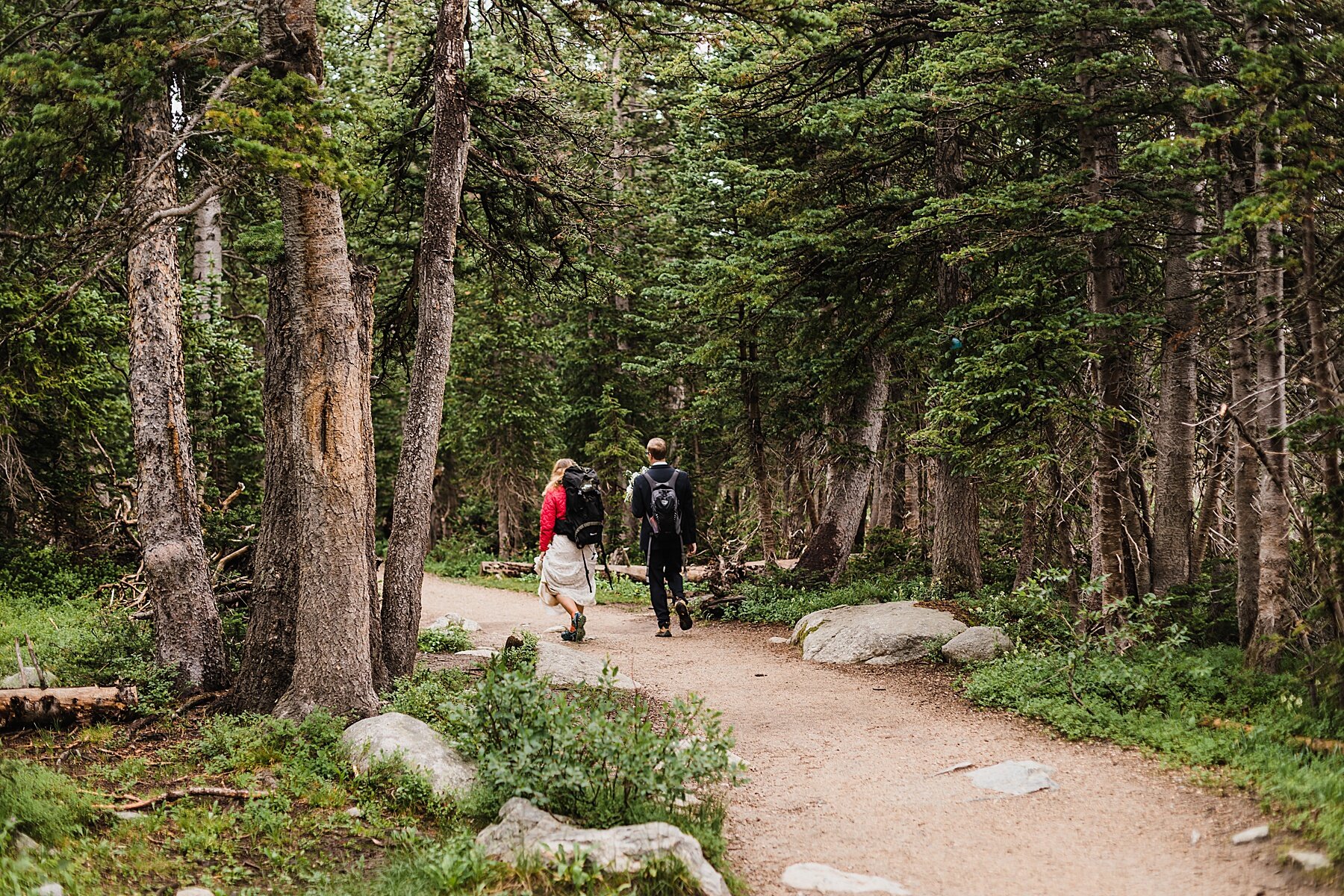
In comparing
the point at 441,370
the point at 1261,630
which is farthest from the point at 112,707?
the point at 1261,630

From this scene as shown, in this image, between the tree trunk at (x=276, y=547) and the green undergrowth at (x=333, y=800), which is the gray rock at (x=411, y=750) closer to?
the green undergrowth at (x=333, y=800)

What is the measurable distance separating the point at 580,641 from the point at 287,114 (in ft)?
25.5

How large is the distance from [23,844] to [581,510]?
741 cm

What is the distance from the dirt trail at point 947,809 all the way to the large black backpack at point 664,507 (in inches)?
110

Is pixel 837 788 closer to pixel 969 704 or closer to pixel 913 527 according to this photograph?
pixel 969 704

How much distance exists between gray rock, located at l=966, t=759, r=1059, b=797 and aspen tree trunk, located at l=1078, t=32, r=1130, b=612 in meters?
2.59

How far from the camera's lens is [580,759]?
5.51 meters

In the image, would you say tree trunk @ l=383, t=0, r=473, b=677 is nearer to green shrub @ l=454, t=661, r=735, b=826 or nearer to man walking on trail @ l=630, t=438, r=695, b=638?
green shrub @ l=454, t=661, r=735, b=826

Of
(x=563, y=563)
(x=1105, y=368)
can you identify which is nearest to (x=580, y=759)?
(x=563, y=563)

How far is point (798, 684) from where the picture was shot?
948 cm

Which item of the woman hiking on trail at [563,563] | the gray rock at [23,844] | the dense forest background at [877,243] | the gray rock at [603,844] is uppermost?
the dense forest background at [877,243]

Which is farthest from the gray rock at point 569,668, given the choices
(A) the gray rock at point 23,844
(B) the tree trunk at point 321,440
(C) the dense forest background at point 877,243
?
(A) the gray rock at point 23,844

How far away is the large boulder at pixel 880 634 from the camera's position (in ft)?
Answer: 32.9

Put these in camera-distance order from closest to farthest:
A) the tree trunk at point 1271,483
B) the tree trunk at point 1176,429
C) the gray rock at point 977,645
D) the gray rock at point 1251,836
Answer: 1. the gray rock at point 1251,836
2. the tree trunk at point 1271,483
3. the tree trunk at point 1176,429
4. the gray rock at point 977,645
